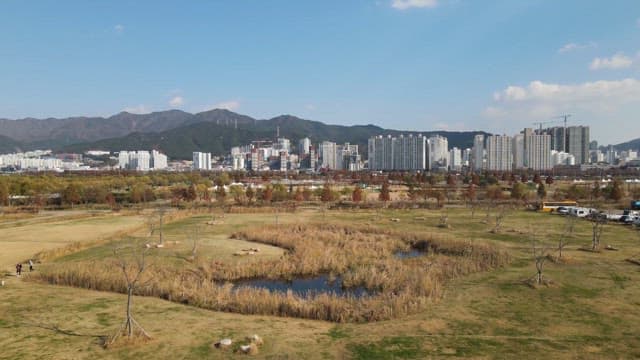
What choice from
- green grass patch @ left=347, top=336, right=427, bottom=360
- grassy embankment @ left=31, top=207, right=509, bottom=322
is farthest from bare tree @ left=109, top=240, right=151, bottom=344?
green grass patch @ left=347, top=336, right=427, bottom=360

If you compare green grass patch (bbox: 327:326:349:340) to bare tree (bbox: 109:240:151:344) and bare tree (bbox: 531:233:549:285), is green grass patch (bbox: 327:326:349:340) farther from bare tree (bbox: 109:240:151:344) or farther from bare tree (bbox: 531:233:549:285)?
bare tree (bbox: 531:233:549:285)

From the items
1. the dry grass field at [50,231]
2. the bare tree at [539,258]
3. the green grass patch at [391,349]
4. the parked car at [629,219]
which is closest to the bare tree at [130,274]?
the dry grass field at [50,231]

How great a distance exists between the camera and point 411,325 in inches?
641

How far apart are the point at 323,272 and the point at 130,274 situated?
34.5 ft

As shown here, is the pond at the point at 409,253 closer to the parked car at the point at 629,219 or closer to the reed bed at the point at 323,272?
the reed bed at the point at 323,272

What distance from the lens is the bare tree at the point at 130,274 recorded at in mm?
14815

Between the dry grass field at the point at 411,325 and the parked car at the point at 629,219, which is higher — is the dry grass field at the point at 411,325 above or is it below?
below

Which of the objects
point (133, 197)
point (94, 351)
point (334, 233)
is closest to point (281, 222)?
point (334, 233)

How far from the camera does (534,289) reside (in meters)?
20.6

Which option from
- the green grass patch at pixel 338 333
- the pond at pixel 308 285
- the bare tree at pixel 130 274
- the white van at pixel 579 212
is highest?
the white van at pixel 579 212

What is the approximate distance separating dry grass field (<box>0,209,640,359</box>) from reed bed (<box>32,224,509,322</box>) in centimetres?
68

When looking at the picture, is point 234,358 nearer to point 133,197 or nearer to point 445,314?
point 445,314

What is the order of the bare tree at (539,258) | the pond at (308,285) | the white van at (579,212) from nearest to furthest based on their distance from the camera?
the bare tree at (539,258), the pond at (308,285), the white van at (579,212)

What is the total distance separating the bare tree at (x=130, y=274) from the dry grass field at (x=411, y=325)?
55 centimetres
